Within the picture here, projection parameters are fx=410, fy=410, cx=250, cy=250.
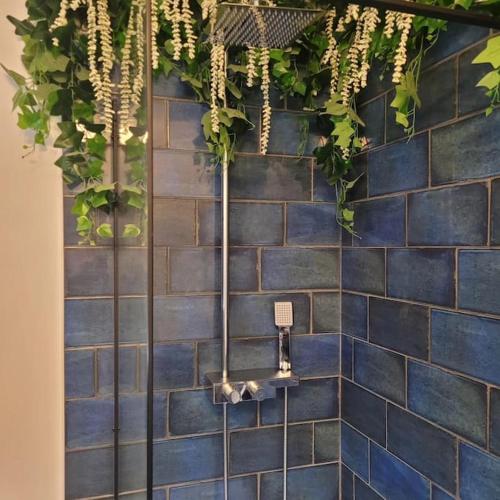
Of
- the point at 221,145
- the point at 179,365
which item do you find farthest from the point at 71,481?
the point at 221,145

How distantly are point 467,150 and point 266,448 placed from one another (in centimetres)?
112

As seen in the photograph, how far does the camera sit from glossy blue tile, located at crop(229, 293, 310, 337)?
1367mm

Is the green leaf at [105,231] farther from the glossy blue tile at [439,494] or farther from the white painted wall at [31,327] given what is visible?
the glossy blue tile at [439,494]

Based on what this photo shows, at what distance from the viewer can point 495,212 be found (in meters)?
0.90

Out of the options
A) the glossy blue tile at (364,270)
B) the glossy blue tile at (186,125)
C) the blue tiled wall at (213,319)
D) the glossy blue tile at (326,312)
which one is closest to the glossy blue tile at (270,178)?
the blue tiled wall at (213,319)

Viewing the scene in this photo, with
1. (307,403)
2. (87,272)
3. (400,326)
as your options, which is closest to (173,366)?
(87,272)

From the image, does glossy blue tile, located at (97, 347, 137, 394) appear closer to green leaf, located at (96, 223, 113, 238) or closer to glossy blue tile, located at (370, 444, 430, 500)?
green leaf, located at (96, 223, 113, 238)

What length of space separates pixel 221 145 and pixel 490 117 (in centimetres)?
71

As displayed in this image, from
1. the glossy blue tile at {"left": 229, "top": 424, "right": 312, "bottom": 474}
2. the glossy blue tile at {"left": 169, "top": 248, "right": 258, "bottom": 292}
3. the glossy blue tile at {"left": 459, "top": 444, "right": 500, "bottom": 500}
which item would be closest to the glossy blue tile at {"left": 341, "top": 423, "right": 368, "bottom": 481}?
the glossy blue tile at {"left": 229, "top": 424, "right": 312, "bottom": 474}

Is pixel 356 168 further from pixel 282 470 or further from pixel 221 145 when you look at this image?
pixel 282 470

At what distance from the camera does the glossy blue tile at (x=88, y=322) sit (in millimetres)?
1232

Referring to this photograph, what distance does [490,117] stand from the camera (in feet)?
2.96

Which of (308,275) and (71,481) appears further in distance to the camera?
(308,275)

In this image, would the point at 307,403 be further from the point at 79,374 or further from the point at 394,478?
the point at 79,374
